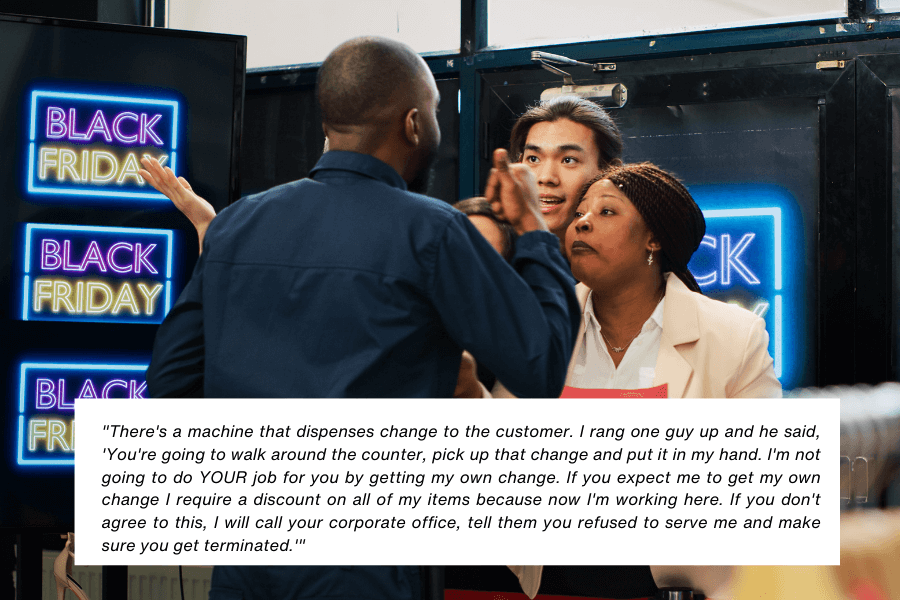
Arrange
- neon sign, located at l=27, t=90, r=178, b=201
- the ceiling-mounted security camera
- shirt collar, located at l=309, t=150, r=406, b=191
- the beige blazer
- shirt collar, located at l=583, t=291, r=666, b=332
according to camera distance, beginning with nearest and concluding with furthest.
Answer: shirt collar, located at l=309, t=150, r=406, b=191 < the beige blazer < shirt collar, located at l=583, t=291, r=666, b=332 < neon sign, located at l=27, t=90, r=178, b=201 < the ceiling-mounted security camera

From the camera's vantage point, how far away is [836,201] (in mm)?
2922

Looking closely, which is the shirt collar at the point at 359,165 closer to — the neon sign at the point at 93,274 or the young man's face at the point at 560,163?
the young man's face at the point at 560,163

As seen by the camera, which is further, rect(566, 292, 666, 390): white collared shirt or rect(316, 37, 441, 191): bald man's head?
rect(566, 292, 666, 390): white collared shirt

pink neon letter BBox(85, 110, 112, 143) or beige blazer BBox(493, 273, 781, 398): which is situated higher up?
pink neon letter BBox(85, 110, 112, 143)

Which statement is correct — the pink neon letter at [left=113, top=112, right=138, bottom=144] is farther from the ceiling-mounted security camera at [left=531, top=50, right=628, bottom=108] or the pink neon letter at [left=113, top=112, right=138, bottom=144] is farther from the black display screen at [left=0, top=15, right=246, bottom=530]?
the ceiling-mounted security camera at [left=531, top=50, right=628, bottom=108]

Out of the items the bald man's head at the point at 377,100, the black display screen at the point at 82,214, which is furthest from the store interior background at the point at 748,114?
the bald man's head at the point at 377,100

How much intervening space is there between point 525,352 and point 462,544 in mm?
491

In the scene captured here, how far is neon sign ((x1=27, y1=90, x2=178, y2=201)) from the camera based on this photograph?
2.91 m

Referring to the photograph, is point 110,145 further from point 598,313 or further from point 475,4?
point 598,313

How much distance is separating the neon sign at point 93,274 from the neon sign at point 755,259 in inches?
73.0

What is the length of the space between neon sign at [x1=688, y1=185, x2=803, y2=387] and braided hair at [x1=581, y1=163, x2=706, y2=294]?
0.19 feet

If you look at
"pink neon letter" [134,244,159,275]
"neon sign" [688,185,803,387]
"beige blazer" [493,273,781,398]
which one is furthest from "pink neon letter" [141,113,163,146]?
"neon sign" [688,185,803,387]

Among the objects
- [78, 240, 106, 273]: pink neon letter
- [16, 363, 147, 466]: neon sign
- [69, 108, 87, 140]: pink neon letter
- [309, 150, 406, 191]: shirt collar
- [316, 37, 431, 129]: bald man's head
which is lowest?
[16, 363, 147, 466]: neon sign

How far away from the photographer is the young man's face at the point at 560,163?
300 centimetres
